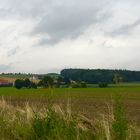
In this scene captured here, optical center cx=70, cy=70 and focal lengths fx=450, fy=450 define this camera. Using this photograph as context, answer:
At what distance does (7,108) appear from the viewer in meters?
16.2

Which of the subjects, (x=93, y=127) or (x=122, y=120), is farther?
(x=93, y=127)

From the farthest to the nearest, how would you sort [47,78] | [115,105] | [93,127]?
[47,78] < [93,127] < [115,105]

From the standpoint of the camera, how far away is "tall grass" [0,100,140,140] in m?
8.45

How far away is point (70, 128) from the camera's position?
30.5 ft

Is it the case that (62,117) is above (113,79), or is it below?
below

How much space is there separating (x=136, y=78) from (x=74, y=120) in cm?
7156

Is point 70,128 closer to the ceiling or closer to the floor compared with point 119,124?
closer to the floor

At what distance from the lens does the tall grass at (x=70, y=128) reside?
8445mm

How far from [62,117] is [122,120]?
241 cm

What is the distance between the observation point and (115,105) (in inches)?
338

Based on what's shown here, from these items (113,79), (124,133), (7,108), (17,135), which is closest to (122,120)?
(124,133)

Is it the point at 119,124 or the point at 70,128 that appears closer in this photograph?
the point at 119,124

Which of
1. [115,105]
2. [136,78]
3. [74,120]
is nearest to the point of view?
[115,105]

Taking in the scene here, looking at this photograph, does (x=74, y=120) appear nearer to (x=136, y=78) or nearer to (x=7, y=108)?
(x=7, y=108)
